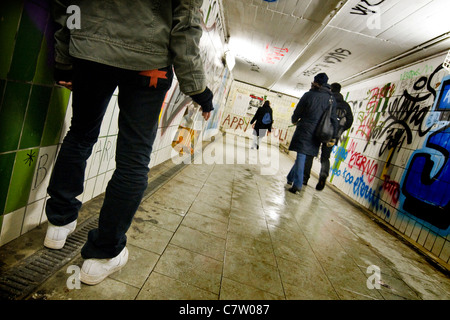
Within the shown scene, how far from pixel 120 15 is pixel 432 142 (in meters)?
4.59

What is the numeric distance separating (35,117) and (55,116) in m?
0.13

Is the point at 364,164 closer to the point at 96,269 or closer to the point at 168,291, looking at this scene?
the point at 168,291

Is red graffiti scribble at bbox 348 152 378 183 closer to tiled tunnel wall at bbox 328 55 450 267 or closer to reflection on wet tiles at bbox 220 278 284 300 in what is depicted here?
Answer: tiled tunnel wall at bbox 328 55 450 267

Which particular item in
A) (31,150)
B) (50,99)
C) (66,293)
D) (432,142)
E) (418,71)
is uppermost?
(418,71)

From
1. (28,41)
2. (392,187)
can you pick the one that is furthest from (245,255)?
(392,187)

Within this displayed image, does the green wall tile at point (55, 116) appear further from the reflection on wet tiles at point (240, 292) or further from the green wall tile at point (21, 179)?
the reflection on wet tiles at point (240, 292)

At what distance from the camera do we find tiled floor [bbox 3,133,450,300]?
4.57 feet

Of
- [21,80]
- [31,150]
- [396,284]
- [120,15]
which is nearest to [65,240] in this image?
[31,150]

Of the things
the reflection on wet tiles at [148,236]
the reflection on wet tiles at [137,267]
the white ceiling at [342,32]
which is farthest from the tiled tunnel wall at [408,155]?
the reflection on wet tiles at [137,267]

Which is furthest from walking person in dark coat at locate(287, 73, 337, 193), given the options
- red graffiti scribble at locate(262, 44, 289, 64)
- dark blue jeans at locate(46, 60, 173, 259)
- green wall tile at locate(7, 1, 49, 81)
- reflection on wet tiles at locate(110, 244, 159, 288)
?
green wall tile at locate(7, 1, 49, 81)

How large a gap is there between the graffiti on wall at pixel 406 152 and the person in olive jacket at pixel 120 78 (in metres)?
3.94

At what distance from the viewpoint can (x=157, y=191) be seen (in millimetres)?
2723

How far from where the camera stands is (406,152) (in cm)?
431

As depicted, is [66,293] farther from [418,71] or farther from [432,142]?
[418,71]
